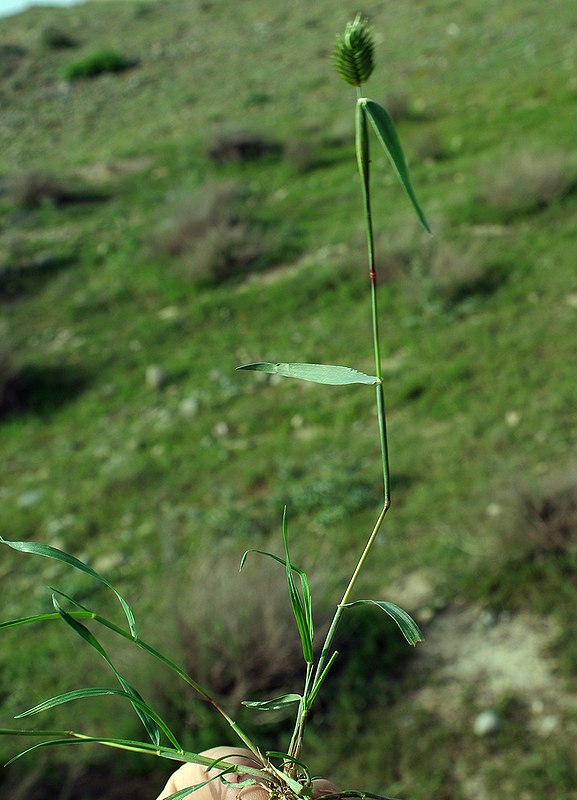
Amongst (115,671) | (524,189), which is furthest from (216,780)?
(524,189)

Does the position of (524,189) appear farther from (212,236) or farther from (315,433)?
(315,433)

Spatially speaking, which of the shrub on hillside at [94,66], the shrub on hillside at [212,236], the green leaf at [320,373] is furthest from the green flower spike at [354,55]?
the shrub on hillside at [94,66]

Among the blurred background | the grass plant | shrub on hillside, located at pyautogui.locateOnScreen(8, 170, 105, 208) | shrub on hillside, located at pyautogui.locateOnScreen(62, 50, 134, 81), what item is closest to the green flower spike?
the grass plant

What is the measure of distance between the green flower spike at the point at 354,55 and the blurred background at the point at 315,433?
7.66 feet

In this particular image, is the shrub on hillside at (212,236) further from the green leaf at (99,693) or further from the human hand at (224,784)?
the green leaf at (99,693)

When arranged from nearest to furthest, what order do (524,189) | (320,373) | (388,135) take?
(388,135), (320,373), (524,189)

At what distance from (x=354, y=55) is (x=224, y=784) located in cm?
75

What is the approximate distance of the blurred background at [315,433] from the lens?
2631 millimetres

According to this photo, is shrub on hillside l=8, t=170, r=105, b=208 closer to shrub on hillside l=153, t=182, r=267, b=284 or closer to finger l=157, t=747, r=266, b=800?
shrub on hillside l=153, t=182, r=267, b=284

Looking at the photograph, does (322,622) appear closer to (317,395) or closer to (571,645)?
(571,645)

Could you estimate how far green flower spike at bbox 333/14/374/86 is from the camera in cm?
49

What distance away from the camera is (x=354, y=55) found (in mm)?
485

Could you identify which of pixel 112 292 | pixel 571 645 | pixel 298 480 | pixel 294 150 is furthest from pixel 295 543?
pixel 294 150

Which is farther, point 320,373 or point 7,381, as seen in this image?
point 7,381
